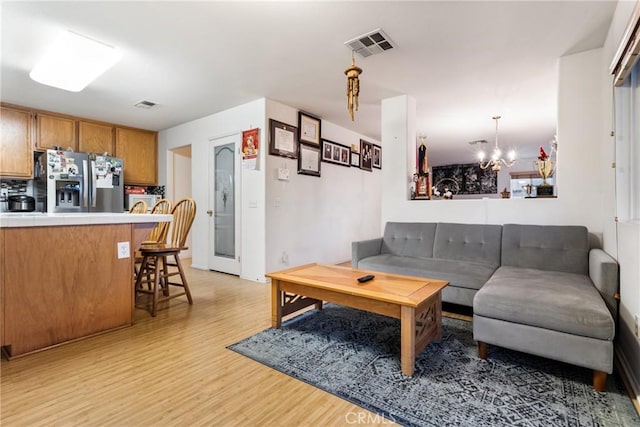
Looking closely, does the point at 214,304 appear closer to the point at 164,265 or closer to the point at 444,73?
the point at 164,265

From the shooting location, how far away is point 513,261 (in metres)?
2.73

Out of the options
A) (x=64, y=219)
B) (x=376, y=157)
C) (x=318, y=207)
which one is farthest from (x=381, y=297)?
(x=376, y=157)

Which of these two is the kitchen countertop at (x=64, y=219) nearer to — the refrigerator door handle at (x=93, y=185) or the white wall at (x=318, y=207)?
the white wall at (x=318, y=207)

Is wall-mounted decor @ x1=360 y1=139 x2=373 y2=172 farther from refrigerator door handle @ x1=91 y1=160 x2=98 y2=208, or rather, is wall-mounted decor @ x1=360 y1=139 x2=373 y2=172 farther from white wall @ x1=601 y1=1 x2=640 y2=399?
refrigerator door handle @ x1=91 y1=160 x2=98 y2=208

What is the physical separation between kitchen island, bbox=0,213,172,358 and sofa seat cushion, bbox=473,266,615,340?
8.41ft

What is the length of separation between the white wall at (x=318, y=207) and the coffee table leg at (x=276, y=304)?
5.01ft

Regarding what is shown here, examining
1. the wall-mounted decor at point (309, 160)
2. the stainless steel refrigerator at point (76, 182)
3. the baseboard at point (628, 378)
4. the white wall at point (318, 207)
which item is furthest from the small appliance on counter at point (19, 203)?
the baseboard at point (628, 378)

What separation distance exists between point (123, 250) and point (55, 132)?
127 inches

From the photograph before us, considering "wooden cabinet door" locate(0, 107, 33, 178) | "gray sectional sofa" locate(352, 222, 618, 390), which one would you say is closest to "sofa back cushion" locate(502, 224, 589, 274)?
"gray sectional sofa" locate(352, 222, 618, 390)

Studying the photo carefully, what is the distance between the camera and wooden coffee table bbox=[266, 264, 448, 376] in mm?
1735

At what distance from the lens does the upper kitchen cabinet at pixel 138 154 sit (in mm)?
5043

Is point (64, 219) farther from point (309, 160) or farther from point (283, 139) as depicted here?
point (309, 160)

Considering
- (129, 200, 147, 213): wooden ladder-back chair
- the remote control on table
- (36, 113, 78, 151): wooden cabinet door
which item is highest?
(36, 113, 78, 151): wooden cabinet door

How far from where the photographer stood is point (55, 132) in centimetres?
432
